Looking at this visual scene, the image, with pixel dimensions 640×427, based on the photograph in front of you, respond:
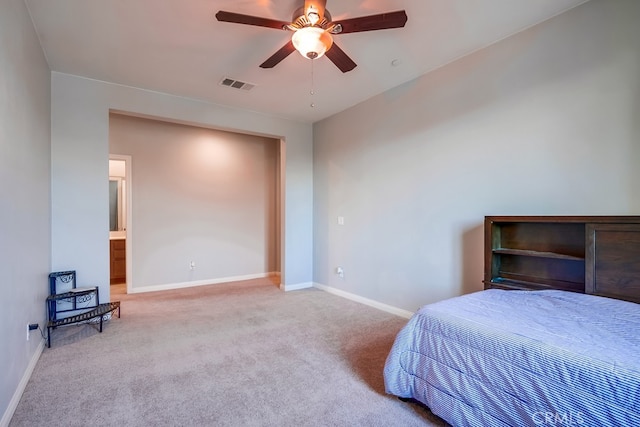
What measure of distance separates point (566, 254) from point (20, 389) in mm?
3989

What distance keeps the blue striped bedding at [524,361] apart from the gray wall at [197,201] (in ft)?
14.2

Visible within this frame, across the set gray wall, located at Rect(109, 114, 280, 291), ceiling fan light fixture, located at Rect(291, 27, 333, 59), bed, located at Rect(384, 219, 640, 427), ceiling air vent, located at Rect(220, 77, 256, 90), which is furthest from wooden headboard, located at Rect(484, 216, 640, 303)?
gray wall, located at Rect(109, 114, 280, 291)

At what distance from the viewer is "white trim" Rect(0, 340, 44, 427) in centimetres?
178

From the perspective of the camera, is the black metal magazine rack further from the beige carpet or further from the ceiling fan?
the ceiling fan

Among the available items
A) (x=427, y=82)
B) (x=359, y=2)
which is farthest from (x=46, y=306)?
(x=427, y=82)

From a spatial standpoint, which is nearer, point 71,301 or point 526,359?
point 526,359

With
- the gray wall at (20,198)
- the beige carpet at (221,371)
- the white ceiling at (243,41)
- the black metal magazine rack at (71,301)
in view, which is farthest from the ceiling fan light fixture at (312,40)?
the black metal magazine rack at (71,301)

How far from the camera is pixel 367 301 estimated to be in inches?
165

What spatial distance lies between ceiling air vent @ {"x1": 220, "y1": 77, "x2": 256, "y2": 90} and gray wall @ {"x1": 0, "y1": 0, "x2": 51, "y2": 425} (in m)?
1.65

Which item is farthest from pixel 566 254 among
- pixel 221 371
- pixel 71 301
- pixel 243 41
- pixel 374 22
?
pixel 71 301

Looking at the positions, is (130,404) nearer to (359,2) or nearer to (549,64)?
(359,2)

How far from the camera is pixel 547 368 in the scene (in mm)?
1313

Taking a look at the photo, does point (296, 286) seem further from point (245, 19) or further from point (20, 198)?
point (245, 19)

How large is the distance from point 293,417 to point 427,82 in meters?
3.37
